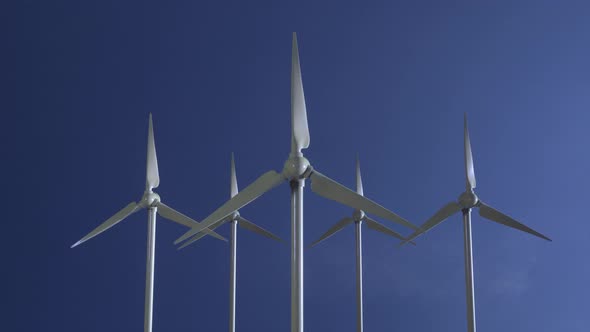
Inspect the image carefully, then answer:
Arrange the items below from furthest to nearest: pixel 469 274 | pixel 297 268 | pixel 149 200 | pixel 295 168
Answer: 1. pixel 149 200
2. pixel 469 274
3. pixel 295 168
4. pixel 297 268

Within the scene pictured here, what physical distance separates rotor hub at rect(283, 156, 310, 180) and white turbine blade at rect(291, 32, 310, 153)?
26 centimetres

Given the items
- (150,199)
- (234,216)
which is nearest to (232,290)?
(234,216)

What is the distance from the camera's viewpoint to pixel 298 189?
14.2 metres

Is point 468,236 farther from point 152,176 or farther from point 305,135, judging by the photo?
point 152,176

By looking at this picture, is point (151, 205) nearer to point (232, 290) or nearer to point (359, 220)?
point (232, 290)

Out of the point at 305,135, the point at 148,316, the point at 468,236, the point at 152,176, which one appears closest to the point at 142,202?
the point at 152,176

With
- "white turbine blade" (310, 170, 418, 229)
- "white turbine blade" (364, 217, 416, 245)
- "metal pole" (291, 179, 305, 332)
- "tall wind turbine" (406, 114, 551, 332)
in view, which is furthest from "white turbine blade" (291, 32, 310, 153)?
"white turbine blade" (364, 217, 416, 245)

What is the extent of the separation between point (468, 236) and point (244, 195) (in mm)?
7042

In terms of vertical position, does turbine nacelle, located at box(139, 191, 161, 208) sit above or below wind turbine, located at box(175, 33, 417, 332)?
above

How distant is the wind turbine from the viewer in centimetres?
1356

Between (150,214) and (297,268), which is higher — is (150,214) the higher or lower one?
the higher one

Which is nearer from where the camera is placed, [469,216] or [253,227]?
[469,216]

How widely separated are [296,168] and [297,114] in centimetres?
123

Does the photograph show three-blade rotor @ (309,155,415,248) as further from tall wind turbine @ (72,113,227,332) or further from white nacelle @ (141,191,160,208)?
white nacelle @ (141,191,160,208)
